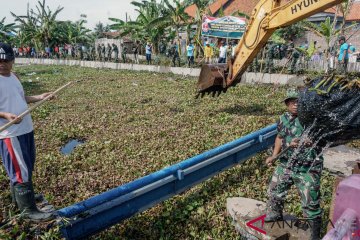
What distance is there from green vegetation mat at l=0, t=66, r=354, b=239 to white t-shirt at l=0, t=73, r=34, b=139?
0.75m

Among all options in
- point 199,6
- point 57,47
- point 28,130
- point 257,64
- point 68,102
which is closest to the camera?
point 28,130

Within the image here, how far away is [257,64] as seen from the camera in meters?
18.6

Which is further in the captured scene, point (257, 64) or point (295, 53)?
point (257, 64)

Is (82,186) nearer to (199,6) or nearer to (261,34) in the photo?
(261,34)

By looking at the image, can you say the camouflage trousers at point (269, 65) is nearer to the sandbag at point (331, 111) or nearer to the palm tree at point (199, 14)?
the palm tree at point (199, 14)

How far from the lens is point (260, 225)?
3805 mm

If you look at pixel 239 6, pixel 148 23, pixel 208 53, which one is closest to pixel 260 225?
pixel 208 53

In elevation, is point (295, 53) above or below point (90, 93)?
above

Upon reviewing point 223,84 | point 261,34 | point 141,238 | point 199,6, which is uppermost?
point 199,6

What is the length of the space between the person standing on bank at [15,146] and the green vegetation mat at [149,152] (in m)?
0.17

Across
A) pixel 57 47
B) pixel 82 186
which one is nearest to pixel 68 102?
pixel 82 186

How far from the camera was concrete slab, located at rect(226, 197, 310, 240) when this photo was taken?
11.8 ft

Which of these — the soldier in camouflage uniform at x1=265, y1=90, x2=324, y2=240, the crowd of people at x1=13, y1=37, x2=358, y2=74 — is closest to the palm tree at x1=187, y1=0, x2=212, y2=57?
the crowd of people at x1=13, y1=37, x2=358, y2=74

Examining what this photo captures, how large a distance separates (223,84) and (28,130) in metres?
6.08
